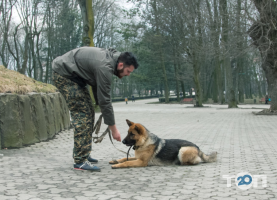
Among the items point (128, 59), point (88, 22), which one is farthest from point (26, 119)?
point (88, 22)

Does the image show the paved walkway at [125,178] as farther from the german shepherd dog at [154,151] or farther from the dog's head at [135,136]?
the dog's head at [135,136]

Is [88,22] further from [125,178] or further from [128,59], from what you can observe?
[125,178]

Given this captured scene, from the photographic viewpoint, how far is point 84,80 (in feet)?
16.7

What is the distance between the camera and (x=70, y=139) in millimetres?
9562

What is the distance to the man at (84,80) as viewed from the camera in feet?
15.7

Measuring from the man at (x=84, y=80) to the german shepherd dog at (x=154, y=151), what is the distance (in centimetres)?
54

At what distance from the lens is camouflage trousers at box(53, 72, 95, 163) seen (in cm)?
502

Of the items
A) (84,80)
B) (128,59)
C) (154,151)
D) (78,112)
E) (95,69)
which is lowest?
(154,151)

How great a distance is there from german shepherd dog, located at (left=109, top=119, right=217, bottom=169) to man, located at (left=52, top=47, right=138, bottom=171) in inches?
21.4

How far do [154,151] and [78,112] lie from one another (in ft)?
4.88

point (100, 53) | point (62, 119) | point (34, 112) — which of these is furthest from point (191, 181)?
point (62, 119)

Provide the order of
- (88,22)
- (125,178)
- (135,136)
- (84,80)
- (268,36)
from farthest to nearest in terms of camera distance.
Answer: (88,22) → (268,36) → (135,136) → (84,80) → (125,178)

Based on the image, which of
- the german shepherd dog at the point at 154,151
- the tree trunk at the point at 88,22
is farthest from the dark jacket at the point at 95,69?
the tree trunk at the point at 88,22

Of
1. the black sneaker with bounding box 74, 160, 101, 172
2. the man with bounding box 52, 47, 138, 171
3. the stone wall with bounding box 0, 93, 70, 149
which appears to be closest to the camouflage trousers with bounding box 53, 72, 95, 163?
the man with bounding box 52, 47, 138, 171
